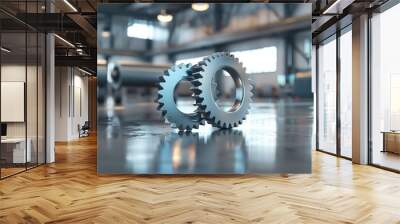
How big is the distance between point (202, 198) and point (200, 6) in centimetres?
310

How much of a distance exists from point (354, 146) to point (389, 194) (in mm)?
3016

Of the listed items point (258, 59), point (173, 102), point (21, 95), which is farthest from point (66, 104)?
point (258, 59)

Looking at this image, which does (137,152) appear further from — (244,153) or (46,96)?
(46,96)

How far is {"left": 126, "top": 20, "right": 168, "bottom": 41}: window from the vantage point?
6020 millimetres

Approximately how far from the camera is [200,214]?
3.93 meters

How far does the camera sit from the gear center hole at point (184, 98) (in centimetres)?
601

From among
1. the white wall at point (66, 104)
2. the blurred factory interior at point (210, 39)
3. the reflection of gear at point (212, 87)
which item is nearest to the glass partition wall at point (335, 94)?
the blurred factory interior at point (210, 39)

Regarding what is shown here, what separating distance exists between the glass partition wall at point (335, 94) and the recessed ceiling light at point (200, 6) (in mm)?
3654

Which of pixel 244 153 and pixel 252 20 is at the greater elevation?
pixel 252 20

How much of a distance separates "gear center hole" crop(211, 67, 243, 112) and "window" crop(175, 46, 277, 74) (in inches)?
10.0

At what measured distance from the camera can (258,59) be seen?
6.09 meters

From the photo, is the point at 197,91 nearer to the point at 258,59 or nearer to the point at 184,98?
the point at 184,98

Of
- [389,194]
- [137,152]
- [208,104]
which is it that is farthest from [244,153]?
[389,194]

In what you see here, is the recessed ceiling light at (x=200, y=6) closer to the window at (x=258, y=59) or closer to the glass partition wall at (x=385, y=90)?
the window at (x=258, y=59)
